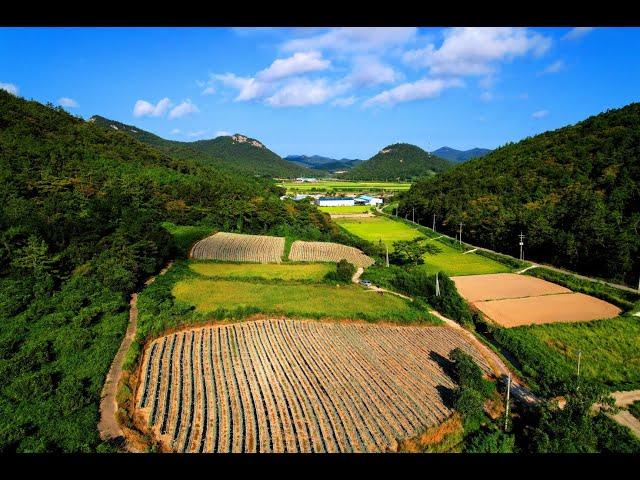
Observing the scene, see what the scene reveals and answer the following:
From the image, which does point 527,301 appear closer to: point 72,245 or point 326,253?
point 326,253

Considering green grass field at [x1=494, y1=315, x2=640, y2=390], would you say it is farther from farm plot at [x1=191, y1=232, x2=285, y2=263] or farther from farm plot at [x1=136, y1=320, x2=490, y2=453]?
farm plot at [x1=191, y1=232, x2=285, y2=263]

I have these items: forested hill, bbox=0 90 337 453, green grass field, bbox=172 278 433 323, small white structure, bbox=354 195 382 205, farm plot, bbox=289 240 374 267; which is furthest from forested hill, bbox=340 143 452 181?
green grass field, bbox=172 278 433 323

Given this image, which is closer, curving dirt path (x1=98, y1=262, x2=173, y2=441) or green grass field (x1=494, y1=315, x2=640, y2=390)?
curving dirt path (x1=98, y1=262, x2=173, y2=441)

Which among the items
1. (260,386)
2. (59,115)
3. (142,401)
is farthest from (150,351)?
(59,115)

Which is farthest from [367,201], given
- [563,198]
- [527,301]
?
[527,301]

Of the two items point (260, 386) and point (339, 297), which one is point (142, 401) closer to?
point (260, 386)
